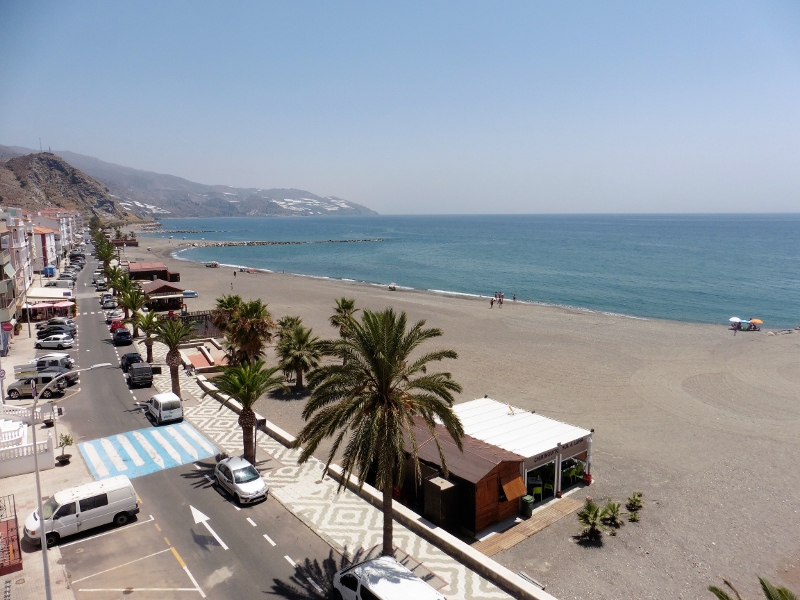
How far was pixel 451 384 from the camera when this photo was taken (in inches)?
551

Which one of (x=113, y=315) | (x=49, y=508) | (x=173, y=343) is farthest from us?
(x=113, y=315)

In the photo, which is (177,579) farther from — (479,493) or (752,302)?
(752,302)

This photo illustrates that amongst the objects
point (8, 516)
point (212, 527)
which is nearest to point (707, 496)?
point (212, 527)

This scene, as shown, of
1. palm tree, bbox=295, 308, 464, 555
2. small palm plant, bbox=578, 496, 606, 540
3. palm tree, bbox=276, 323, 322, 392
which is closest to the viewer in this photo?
palm tree, bbox=295, 308, 464, 555

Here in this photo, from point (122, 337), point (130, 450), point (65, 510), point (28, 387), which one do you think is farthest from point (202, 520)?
point (122, 337)

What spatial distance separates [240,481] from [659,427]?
1980 centimetres

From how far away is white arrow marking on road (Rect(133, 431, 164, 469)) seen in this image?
66.7ft

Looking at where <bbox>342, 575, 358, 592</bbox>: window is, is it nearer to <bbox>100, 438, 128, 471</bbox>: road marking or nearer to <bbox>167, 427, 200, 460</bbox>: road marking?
<bbox>167, 427, 200, 460</bbox>: road marking

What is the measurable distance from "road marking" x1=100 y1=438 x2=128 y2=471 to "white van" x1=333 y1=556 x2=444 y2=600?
37.9 ft

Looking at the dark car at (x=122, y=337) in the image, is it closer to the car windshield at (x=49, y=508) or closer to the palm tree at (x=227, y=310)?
the palm tree at (x=227, y=310)

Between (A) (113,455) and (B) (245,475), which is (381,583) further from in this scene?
(A) (113,455)

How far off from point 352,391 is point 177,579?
648 cm

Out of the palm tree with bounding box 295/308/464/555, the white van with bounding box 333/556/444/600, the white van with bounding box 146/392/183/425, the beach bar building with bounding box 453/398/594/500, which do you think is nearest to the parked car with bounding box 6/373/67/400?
the white van with bounding box 146/392/183/425

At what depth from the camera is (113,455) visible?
2070 cm
